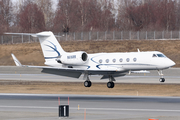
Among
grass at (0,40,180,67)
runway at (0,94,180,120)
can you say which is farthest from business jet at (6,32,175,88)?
grass at (0,40,180,67)

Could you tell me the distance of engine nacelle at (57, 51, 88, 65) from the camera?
3488cm

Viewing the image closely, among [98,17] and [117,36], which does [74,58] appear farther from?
[98,17]

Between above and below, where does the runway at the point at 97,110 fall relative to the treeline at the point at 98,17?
below

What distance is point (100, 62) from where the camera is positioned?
3462 cm

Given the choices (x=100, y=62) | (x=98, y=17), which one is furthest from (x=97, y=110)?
(x=98, y=17)

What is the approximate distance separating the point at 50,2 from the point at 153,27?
162 ft

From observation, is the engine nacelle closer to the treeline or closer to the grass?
the grass

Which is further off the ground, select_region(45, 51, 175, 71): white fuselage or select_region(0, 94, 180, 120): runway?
select_region(45, 51, 175, 71): white fuselage

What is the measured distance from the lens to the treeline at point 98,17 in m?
94.8

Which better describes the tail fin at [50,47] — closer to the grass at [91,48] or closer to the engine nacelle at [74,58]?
the engine nacelle at [74,58]

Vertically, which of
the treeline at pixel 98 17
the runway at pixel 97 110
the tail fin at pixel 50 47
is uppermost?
the treeline at pixel 98 17

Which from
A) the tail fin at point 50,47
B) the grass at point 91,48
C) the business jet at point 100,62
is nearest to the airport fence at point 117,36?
the grass at point 91,48

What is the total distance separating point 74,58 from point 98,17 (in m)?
69.4

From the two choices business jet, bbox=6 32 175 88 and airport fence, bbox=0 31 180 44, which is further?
airport fence, bbox=0 31 180 44
